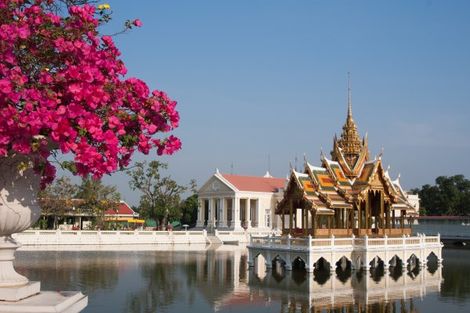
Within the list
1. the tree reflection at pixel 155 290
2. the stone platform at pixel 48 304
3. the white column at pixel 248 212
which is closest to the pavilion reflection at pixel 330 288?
the tree reflection at pixel 155 290

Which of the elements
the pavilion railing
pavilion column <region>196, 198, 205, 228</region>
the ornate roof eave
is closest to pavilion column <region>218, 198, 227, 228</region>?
pavilion column <region>196, 198, 205, 228</region>

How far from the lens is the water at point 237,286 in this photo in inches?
662

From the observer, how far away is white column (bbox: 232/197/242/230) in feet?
198

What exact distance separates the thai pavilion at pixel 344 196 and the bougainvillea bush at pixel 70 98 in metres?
20.3

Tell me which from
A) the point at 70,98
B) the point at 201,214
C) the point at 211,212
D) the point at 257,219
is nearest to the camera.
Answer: the point at 70,98

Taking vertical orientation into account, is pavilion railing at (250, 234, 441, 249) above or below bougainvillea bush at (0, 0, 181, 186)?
below

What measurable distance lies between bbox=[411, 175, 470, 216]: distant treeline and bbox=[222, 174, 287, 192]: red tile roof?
2706cm

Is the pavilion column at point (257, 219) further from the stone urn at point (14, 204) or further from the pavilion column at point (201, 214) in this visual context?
the stone urn at point (14, 204)

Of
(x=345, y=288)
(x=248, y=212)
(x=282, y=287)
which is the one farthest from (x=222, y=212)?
(x=345, y=288)

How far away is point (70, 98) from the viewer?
4812mm

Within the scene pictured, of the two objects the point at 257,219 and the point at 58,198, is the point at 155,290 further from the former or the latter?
the point at 257,219

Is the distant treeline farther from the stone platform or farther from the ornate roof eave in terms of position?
the stone platform

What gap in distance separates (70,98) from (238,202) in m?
57.5

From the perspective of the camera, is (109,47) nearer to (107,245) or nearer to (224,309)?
(224,309)
